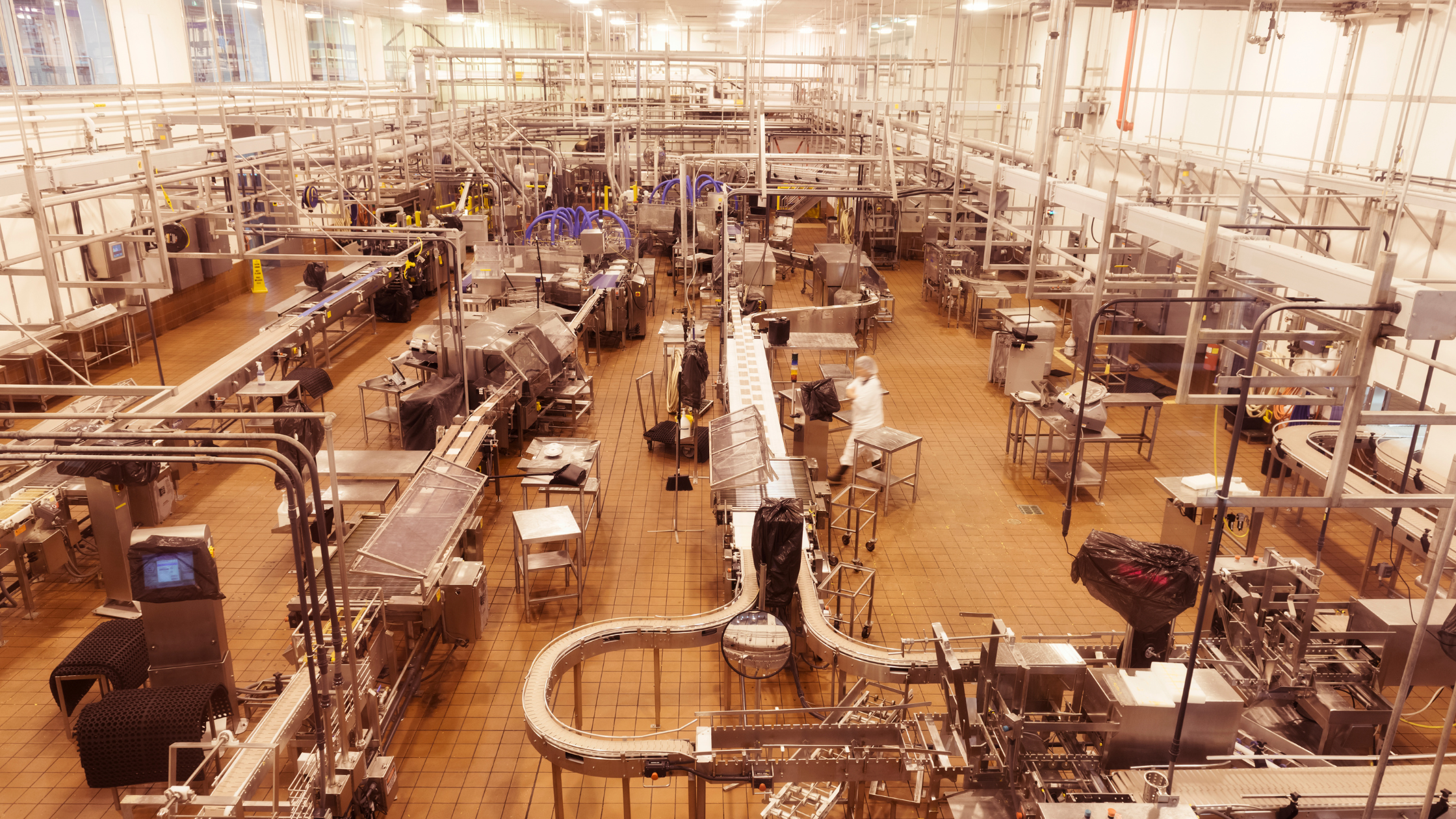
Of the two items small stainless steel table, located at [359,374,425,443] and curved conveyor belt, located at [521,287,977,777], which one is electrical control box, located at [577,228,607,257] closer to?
small stainless steel table, located at [359,374,425,443]

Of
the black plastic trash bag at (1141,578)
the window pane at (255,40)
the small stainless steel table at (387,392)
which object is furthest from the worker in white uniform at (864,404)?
the window pane at (255,40)

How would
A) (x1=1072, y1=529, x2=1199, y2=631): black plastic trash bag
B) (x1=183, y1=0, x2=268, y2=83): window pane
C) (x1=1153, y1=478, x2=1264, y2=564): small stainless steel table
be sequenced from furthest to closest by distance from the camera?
(x1=183, y1=0, x2=268, y2=83): window pane < (x1=1153, y1=478, x2=1264, y2=564): small stainless steel table < (x1=1072, y1=529, x2=1199, y2=631): black plastic trash bag

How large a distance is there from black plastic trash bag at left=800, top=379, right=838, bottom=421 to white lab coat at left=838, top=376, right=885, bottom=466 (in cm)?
30

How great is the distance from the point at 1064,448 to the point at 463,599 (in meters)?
7.50

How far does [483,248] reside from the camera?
14227mm

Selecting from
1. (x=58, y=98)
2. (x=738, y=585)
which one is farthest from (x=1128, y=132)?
(x=58, y=98)

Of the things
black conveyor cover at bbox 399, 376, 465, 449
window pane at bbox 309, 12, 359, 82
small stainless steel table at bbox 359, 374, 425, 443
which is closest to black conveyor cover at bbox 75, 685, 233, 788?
black conveyor cover at bbox 399, 376, 465, 449

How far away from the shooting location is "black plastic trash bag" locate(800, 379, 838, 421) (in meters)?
9.60

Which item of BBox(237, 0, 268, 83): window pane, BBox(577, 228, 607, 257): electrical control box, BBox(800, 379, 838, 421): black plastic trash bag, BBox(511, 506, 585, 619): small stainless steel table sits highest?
BBox(237, 0, 268, 83): window pane

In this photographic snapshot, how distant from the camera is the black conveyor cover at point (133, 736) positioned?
5.50 metres

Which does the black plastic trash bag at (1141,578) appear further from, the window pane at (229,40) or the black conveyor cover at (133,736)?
the window pane at (229,40)

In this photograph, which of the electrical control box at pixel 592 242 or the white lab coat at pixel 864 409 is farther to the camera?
the electrical control box at pixel 592 242

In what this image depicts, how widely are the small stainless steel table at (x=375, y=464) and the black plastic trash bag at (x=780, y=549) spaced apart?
3.83 m

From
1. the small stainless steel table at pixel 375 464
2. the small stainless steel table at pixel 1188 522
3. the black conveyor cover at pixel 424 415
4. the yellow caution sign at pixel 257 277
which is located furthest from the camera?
the black conveyor cover at pixel 424 415
